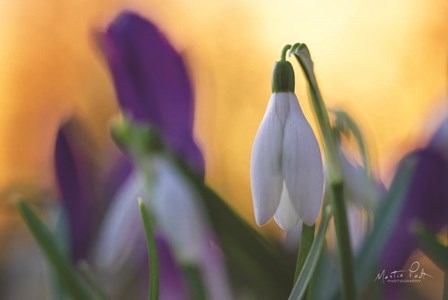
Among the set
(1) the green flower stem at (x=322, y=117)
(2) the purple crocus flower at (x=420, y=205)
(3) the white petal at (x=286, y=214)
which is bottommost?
(2) the purple crocus flower at (x=420, y=205)

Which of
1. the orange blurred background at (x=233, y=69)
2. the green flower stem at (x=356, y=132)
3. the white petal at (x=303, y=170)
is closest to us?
the white petal at (x=303, y=170)

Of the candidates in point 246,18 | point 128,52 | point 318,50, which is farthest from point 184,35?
point 128,52

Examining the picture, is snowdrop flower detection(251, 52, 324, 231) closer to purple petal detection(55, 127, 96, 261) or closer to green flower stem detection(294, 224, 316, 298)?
green flower stem detection(294, 224, 316, 298)

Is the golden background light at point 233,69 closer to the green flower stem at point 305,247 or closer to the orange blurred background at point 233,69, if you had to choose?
the orange blurred background at point 233,69

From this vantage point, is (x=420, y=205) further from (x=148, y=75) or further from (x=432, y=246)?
(x=148, y=75)

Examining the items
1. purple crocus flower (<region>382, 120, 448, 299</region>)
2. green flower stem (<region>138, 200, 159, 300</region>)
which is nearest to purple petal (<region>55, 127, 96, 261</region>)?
green flower stem (<region>138, 200, 159, 300</region>)

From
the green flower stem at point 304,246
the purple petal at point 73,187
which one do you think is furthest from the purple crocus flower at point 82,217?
the green flower stem at point 304,246
